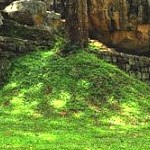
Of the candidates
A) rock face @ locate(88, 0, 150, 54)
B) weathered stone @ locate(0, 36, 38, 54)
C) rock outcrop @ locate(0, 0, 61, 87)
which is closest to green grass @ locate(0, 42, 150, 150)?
weathered stone @ locate(0, 36, 38, 54)

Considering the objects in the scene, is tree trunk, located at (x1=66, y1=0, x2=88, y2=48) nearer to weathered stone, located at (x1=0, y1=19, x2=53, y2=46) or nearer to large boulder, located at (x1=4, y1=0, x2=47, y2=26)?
weathered stone, located at (x1=0, y1=19, x2=53, y2=46)

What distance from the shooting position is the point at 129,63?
112 feet

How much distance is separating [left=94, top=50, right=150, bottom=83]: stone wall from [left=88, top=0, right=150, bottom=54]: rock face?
9.82 feet

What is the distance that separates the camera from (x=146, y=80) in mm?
34031

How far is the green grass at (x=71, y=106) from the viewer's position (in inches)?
774

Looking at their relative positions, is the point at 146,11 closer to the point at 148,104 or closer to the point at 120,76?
the point at 120,76

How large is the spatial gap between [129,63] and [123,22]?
412 centimetres

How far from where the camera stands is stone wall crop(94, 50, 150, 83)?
1325 inches

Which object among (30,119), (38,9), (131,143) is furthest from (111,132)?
(38,9)

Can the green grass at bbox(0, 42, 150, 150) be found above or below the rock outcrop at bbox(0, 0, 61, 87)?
below

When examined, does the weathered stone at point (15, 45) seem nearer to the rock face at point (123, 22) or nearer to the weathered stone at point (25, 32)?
the weathered stone at point (25, 32)

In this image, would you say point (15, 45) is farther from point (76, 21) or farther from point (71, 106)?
point (71, 106)

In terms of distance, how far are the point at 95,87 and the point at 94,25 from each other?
411 inches

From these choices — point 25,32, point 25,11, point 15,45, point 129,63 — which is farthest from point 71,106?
point 25,11
